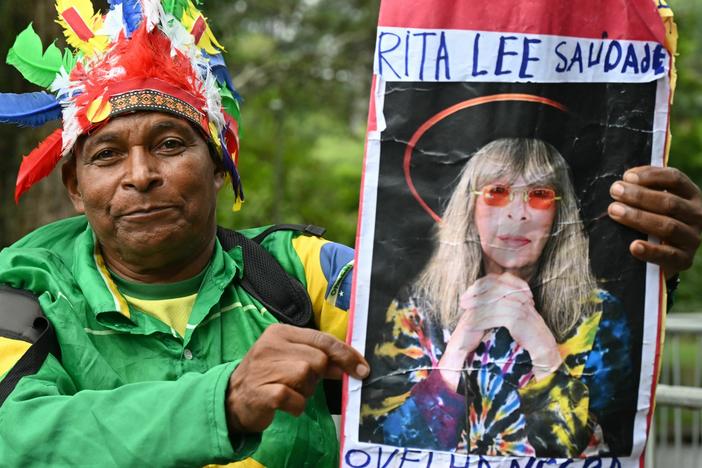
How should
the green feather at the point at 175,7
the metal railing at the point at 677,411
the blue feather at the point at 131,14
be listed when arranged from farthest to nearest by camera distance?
the metal railing at the point at 677,411 < the green feather at the point at 175,7 < the blue feather at the point at 131,14

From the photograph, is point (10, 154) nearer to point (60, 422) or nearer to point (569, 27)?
point (60, 422)

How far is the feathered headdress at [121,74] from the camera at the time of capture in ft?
9.01

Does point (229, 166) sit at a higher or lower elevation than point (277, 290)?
higher

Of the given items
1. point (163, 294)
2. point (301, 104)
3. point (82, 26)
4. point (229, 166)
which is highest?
point (301, 104)

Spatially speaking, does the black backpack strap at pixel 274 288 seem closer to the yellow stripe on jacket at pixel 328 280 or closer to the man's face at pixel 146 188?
the yellow stripe on jacket at pixel 328 280

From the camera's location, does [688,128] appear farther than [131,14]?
Yes

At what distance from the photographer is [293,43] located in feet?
56.5

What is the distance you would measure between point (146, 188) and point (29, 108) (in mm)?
530

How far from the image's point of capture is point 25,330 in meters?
2.45

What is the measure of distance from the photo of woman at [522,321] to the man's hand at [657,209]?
10cm

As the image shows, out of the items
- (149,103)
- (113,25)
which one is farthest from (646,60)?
(113,25)

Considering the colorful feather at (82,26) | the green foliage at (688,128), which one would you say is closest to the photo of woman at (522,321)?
the colorful feather at (82,26)

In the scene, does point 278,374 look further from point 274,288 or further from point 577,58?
point 577,58

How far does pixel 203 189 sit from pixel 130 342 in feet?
1.45
